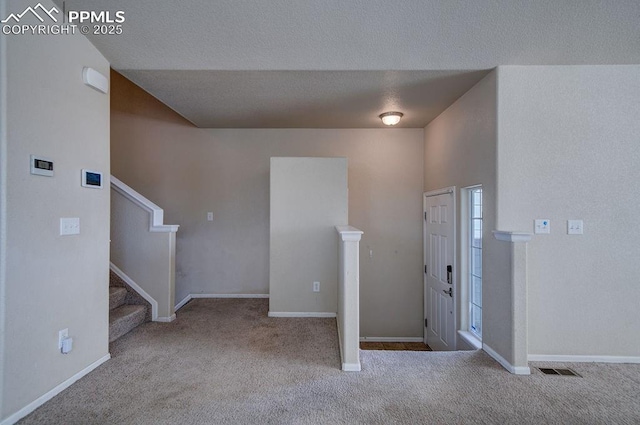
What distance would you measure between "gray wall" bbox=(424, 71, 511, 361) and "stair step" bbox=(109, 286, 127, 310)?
3.76m

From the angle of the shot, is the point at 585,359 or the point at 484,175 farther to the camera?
the point at 484,175

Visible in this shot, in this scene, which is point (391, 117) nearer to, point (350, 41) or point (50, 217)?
point (350, 41)

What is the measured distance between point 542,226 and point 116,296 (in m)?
4.32

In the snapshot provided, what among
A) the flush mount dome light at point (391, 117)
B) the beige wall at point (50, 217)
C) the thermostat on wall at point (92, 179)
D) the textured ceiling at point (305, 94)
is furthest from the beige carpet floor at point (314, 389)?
the flush mount dome light at point (391, 117)

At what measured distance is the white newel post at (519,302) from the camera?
→ 2439mm

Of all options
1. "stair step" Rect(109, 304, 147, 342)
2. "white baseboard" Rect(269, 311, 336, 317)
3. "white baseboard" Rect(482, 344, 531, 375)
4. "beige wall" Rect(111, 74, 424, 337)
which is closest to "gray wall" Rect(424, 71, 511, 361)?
"white baseboard" Rect(482, 344, 531, 375)

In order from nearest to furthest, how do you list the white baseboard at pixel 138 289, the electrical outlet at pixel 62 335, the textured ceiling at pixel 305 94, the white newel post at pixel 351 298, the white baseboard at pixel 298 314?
A: the electrical outlet at pixel 62 335 → the white newel post at pixel 351 298 → the textured ceiling at pixel 305 94 → the white baseboard at pixel 138 289 → the white baseboard at pixel 298 314

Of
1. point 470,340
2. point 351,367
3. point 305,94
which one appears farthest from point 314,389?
point 305,94

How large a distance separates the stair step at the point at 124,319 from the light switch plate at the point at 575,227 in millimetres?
4310

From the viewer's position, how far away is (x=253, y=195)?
15.4 ft

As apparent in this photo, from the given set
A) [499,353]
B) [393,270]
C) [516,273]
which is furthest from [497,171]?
[393,270]

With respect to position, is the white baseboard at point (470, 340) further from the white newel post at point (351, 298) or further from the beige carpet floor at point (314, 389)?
the white newel post at point (351, 298)

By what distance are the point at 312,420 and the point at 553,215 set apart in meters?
2.60

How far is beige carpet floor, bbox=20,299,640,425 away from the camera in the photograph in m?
1.93
